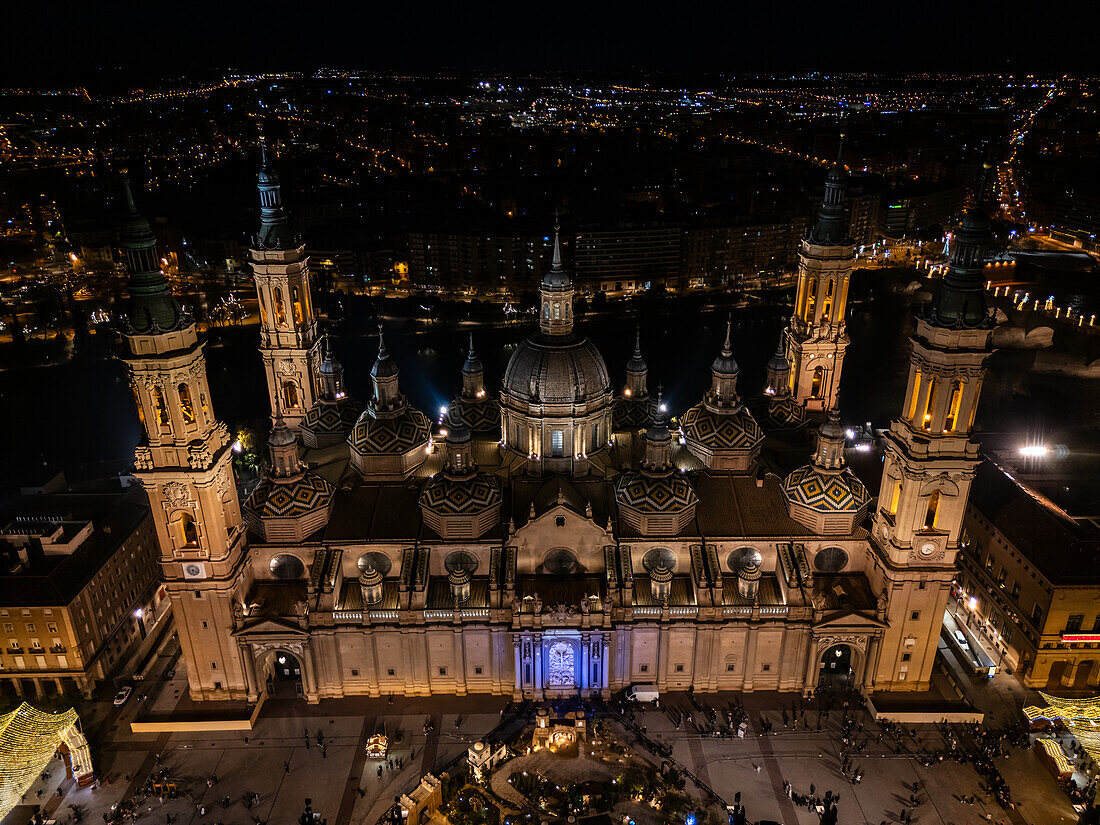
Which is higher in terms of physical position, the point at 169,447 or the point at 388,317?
the point at 169,447

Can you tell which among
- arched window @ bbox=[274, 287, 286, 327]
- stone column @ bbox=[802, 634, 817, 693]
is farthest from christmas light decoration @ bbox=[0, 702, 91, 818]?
stone column @ bbox=[802, 634, 817, 693]

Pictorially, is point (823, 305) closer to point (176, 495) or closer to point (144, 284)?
point (144, 284)

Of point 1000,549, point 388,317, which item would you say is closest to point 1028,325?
point 1000,549

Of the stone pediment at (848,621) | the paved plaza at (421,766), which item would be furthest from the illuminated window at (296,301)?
the stone pediment at (848,621)

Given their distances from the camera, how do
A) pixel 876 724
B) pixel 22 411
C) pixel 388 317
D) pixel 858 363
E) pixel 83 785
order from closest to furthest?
pixel 83 785 → pixel 876 724 → pixel 22 411 → pixel 858 363 → pixel 388 317

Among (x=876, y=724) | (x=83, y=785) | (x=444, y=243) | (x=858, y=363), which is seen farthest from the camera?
(x=444, y=243)

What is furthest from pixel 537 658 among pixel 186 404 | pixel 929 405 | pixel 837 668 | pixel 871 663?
pixel 929 405

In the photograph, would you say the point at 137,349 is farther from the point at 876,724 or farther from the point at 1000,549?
the point at 1000,549

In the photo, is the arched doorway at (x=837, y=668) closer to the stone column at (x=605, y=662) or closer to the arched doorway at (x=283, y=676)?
the stone column at (x=605, y=662)
